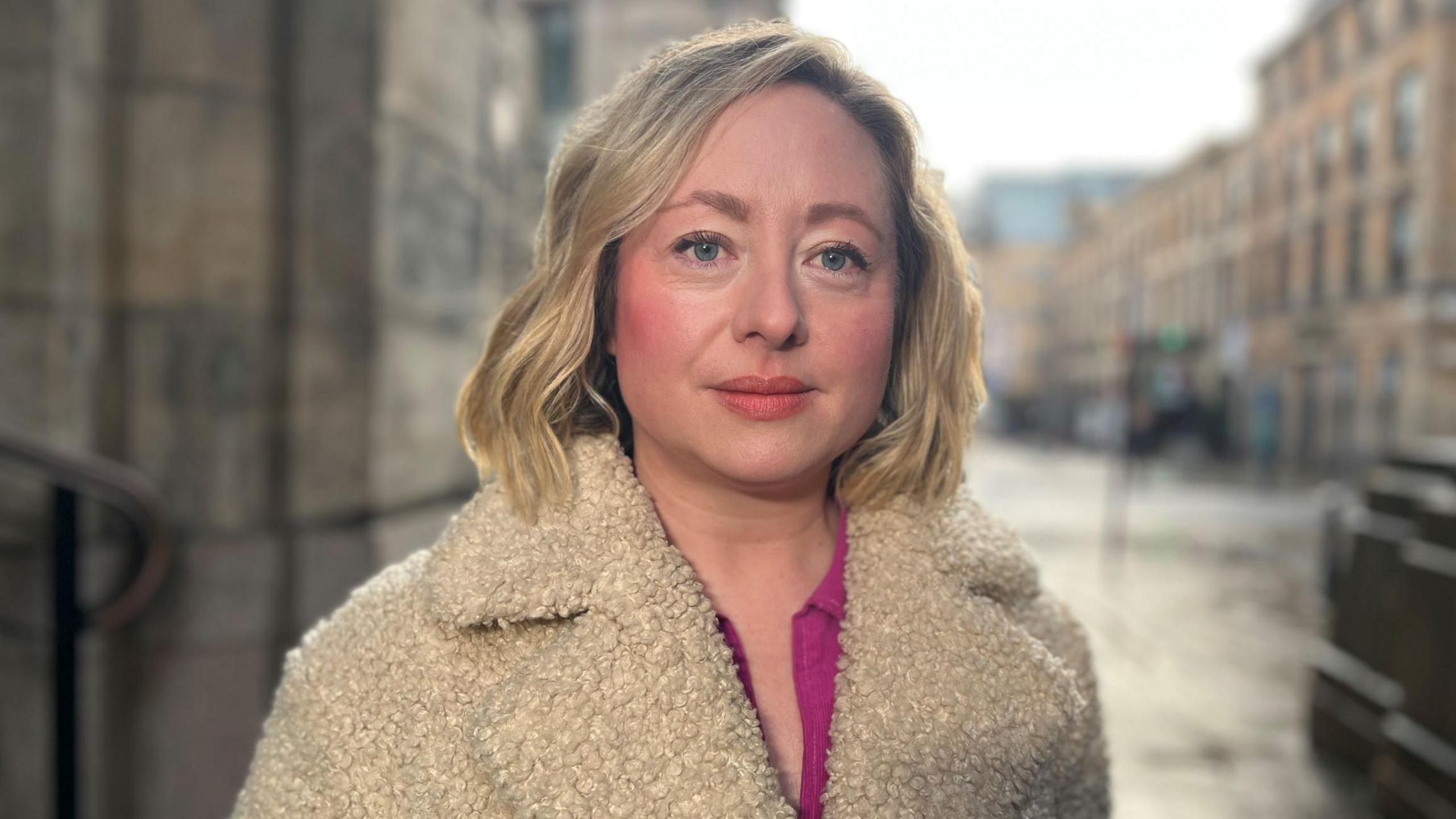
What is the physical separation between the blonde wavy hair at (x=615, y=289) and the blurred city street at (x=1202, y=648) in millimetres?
3382

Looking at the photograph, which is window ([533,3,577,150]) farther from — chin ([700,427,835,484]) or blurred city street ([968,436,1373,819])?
chin ([700,427,835,484])

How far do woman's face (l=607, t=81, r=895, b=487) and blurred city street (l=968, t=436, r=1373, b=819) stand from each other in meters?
3.74

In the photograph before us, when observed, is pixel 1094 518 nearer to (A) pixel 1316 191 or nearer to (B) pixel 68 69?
(B) pixel 68 69

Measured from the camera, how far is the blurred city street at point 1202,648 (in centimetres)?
502

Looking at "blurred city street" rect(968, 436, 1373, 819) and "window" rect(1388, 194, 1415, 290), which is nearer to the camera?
"blurred city street" rect(968, 436, 1373, 819)

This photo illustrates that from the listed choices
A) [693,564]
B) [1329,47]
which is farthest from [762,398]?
[1329,47]

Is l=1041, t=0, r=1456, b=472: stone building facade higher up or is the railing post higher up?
l=1041, t=0, r=1456, b=472: stone building facade

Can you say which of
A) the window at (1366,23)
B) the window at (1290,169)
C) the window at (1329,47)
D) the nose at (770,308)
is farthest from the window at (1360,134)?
the nose at (770,308)

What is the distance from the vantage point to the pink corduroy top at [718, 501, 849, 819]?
4.85ft

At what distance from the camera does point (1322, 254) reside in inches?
1196

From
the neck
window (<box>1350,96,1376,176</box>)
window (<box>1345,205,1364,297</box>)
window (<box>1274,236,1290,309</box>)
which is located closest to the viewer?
the neck

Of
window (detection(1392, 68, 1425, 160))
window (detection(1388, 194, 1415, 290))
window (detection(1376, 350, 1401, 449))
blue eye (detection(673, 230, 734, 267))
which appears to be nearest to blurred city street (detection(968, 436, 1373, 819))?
blue eye (detection(673, 230, 734, 267))

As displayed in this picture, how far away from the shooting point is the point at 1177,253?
4028 centimetres

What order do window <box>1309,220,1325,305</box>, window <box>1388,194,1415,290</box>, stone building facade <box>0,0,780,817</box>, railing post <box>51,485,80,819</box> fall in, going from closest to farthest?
railing post <box>51,485,80,819</box> → stone building facade <box>0,0,780,817</box> → window <box>1388,194,1415,290</box> → window <box>1309,220,1325,305</box>
